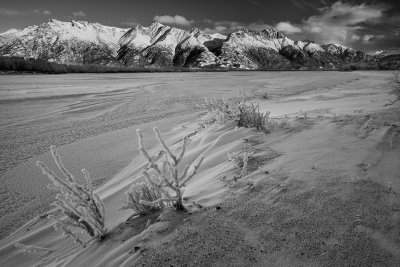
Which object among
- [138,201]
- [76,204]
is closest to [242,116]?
[138,201]

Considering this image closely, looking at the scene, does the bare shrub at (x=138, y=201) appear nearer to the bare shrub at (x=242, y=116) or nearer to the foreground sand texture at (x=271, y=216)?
the foreground sand texture at (x=271, y=216)

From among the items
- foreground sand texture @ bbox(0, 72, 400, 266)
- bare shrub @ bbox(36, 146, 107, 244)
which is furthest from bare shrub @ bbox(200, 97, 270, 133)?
bare shrub @ bbox(36, 146, 107, 244)

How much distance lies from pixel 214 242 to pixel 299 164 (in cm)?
117

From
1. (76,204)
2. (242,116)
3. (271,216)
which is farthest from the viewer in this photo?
(242,116)

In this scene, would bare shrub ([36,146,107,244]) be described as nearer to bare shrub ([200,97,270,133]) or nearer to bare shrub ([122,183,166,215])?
bare shrub ([122,183,166,215])

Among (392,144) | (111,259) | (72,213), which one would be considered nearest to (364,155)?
(392,144)

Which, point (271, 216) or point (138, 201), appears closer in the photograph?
point (271, 216)

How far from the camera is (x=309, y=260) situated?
51.7 inches

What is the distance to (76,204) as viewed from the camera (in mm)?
1818

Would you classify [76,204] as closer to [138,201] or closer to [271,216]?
[138,201]

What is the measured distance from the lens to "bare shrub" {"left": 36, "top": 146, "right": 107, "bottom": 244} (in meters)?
1.67

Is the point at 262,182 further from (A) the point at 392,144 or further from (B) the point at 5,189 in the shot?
(B) the point at 5,189

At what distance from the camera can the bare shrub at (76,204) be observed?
1668mm

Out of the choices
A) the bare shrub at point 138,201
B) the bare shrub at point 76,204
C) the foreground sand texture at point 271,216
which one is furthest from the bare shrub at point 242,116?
the bare shrub at point 76,204
